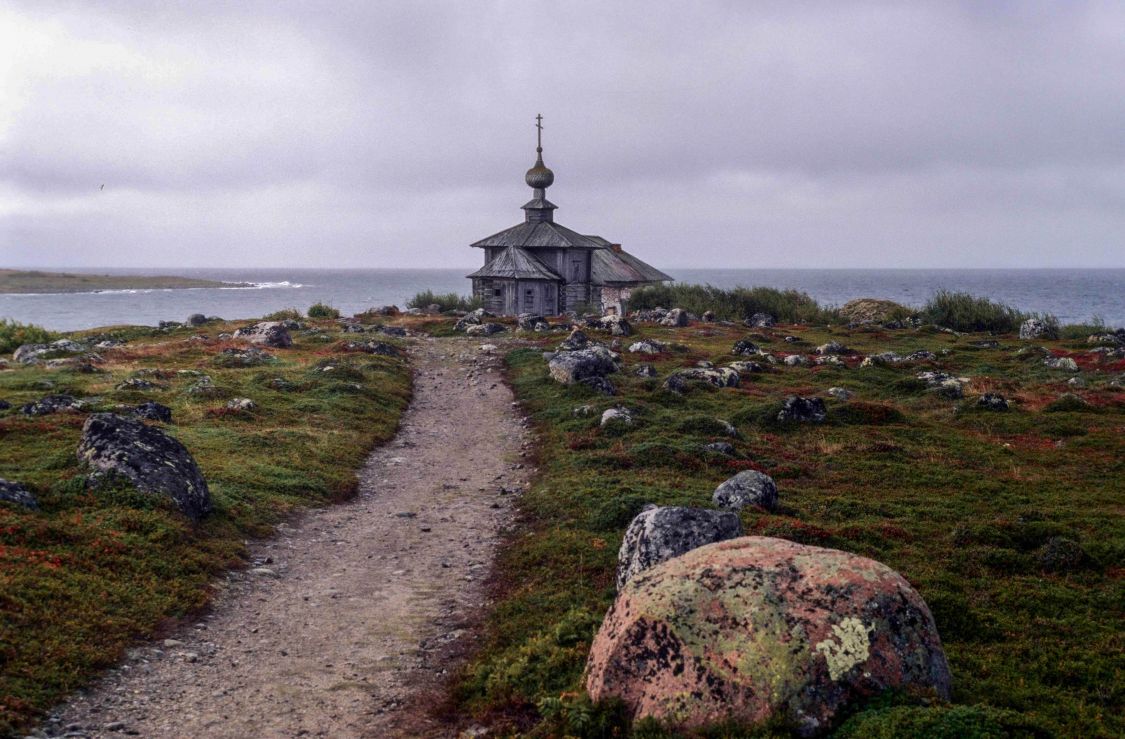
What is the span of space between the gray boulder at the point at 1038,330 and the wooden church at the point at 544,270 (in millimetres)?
37658

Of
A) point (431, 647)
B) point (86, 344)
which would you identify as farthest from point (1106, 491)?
point (86, 344)

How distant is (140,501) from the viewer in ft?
52.3

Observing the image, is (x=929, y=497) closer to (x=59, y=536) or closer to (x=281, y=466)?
(x=281, y=466)

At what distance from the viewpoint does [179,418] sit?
2631cm

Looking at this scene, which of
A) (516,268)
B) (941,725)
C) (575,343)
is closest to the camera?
(941,725)

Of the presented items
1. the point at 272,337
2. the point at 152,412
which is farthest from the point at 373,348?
the point at 152,412

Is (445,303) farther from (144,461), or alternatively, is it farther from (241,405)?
(144,461)

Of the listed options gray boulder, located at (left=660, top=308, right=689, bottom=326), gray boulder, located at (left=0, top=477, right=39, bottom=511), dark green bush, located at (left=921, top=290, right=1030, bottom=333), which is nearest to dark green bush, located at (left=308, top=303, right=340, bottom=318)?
gray boulder, located at (left=660, top=308, right=689, bottom=326)

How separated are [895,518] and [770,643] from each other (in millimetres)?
11527

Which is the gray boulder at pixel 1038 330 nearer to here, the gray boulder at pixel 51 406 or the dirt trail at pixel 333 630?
the dirt trail at pixel 333 630

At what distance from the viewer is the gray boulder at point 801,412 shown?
93.9ft

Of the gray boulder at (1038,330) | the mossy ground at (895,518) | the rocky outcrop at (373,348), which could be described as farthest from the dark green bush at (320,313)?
the gray boulder at (1038,330)

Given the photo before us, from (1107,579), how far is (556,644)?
35.3 ft

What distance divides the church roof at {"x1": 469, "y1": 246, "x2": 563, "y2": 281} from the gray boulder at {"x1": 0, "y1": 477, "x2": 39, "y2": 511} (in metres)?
59.3
